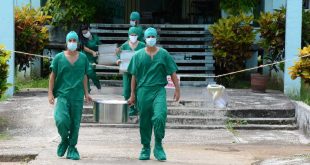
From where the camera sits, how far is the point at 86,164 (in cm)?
957

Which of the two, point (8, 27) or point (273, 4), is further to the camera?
point (273, 4)

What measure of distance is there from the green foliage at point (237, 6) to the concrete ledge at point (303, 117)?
4717 millimetres

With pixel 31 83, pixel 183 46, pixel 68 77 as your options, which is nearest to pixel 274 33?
pixel 183 46

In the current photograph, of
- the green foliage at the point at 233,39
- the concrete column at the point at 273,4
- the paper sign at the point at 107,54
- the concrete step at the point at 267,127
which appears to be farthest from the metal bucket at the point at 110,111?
the concrete column at the point at 273,4

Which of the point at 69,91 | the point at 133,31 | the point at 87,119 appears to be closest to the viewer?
the point at 69,91

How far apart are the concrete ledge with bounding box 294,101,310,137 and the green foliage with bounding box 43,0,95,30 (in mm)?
6833

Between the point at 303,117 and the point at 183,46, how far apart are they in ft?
18.3

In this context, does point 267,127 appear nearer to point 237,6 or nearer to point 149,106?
point 149,106

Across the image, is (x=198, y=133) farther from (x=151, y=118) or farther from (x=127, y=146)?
(x=151, y=118)

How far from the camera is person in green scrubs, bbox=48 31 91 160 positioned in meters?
10.0

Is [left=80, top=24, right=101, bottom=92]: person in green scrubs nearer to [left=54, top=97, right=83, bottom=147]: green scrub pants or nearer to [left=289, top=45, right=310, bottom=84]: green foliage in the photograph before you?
[left=289, top=45, right=310, bottom=84]: green foliage

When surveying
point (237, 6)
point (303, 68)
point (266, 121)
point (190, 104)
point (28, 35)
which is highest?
point (237, 6)

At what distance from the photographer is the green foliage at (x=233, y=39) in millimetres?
17328

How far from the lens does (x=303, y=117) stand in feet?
43.7
